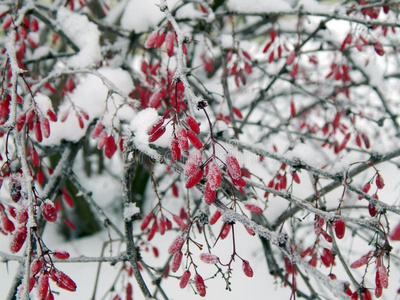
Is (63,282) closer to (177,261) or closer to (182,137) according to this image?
(177,261)

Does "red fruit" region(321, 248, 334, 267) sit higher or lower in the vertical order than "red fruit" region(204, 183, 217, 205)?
lower

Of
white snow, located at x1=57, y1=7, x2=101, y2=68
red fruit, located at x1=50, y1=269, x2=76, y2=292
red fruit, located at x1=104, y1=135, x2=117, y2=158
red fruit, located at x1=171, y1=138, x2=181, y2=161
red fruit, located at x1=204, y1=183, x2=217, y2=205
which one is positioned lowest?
red fruit, located at x1=50, y1=269, x2=76, y2=292

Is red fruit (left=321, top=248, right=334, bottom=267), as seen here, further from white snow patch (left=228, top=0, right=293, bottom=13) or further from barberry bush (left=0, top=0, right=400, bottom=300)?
white snow patch (left=228, top=0, right=293, bottom=13)

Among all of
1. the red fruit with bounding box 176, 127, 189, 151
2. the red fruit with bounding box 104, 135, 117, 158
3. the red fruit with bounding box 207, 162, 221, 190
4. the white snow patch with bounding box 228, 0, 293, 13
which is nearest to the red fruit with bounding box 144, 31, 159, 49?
the red fruit with bounding box 104, 135, 117, 158

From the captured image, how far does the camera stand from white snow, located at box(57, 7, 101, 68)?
210cm

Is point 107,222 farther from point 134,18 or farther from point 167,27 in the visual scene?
point 134,18

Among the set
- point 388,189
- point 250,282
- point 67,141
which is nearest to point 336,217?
point 67,141

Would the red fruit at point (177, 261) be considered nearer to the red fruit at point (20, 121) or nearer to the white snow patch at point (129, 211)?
the white snow patch at point (129, 211)

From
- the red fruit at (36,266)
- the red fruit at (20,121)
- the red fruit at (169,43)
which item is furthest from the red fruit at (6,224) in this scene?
the red fruit at (169,43)

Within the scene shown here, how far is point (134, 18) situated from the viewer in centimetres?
245

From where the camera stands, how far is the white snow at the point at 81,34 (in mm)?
2098

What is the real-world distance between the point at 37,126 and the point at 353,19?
4.91ft

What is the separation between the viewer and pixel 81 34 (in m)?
2.25

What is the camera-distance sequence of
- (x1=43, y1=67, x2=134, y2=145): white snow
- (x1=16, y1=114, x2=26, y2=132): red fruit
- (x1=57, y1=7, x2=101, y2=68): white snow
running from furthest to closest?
1. (x1=57, y1=7, x2=101, y2=68): white snow
2. (x1=43, y1=67, x2=134, y2=145): white snow
3. (x1=16, y1=114, x2=26, y2=132): red fruit
